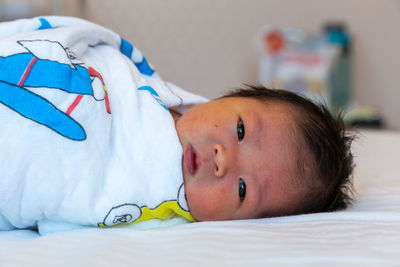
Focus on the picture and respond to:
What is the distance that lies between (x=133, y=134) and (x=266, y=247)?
0.97 ft

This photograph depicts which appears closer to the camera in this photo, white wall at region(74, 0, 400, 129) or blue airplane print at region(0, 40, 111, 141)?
blue airplane print at region(0, 40, 111, 141)

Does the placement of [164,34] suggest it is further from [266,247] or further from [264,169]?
[266,247]

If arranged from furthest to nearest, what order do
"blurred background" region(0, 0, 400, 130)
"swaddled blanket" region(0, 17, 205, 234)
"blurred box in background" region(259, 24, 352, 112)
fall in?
"blurred box in background" region(259, 24, 352, 112)
"blurred background" region(0, 0, 400, 130)
"swaddled blanket" region(0, 17, 205, 234)

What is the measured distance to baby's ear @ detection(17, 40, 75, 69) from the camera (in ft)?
2.49

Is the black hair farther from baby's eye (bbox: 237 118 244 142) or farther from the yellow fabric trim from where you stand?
the yellow fabric trim

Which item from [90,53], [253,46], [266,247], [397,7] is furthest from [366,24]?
[266,247]

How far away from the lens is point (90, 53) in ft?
3.03

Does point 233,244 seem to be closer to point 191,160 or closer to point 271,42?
point 191,160

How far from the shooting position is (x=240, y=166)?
2.55 feet

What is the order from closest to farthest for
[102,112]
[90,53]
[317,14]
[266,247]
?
[266,247]
[102,112]
[90,53]
[317,14]

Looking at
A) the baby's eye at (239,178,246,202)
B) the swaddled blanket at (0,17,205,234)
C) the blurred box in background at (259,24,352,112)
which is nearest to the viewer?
the swaddled blanket at (0,17,205,234)

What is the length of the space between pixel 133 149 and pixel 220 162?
14 centimetres

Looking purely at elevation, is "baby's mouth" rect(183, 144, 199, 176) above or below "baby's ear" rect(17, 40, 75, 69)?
below

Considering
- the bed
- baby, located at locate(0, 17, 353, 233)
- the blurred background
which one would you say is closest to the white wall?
the blurred background
